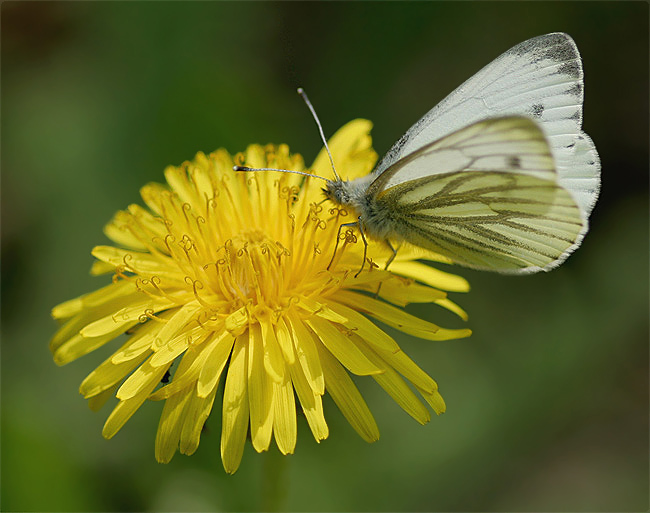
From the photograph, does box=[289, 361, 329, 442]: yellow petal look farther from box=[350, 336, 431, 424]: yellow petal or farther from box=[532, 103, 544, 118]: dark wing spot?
box=[532, 103, 544, 118]: dark wing spot

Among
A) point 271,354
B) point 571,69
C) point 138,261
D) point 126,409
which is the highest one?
point 138,261

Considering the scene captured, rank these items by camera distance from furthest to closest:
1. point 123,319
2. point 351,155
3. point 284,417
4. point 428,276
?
point 351,155 → point 428,276 → point 123,319 → point 284,417

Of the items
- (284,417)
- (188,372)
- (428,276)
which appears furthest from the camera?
(428,276)

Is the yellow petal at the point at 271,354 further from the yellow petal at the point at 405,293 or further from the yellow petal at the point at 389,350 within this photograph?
the yellow petal at the point at 405,293

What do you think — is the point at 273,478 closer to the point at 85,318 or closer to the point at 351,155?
the point at 85,318

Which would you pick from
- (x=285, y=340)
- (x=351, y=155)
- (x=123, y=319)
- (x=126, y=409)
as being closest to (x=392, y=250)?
(x=285, y=340)

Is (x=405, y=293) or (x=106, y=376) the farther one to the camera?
(x=405, y=293)

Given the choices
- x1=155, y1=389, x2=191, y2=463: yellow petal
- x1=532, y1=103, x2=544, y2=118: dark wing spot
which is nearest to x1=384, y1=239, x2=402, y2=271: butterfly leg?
x1=532, y1=103, x2=544, y2=118: dark wing spot

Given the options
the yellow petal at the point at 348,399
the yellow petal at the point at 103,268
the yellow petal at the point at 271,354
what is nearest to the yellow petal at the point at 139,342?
the yellow petal at the point at 103,268
